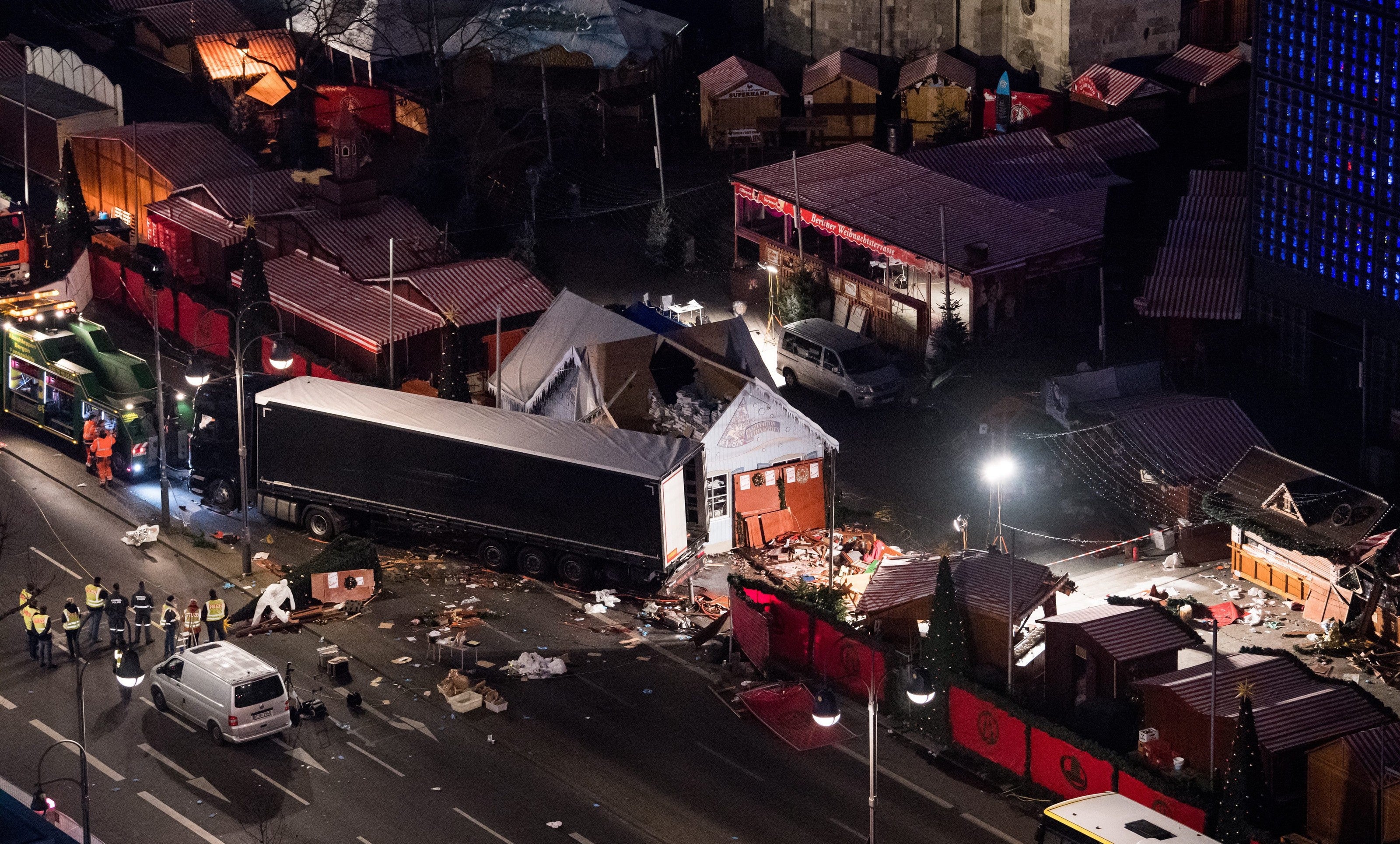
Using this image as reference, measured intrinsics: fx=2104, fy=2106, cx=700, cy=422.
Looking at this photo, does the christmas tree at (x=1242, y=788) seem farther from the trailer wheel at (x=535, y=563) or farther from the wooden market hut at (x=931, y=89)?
the wooden market hut at (x=931, y=89)

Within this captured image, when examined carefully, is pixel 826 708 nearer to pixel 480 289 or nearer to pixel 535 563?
pixel 535 563

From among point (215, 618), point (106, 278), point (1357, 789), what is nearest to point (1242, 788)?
point (1357, 789)

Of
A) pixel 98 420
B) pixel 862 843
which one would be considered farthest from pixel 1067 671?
pixel 98 420

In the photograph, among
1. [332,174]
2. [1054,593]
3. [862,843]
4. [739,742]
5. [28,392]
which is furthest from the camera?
[332,174]

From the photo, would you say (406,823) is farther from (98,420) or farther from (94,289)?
(94,289)

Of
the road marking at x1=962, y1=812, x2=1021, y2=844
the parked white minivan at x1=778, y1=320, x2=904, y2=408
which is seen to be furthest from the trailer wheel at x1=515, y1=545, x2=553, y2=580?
the road marking at x1=962, y1=812, x2=1021, y2=844

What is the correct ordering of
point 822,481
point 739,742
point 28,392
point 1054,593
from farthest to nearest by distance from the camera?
1. point 28,392
2. point 822,481
3. point 1054,593
4. point 739,742
